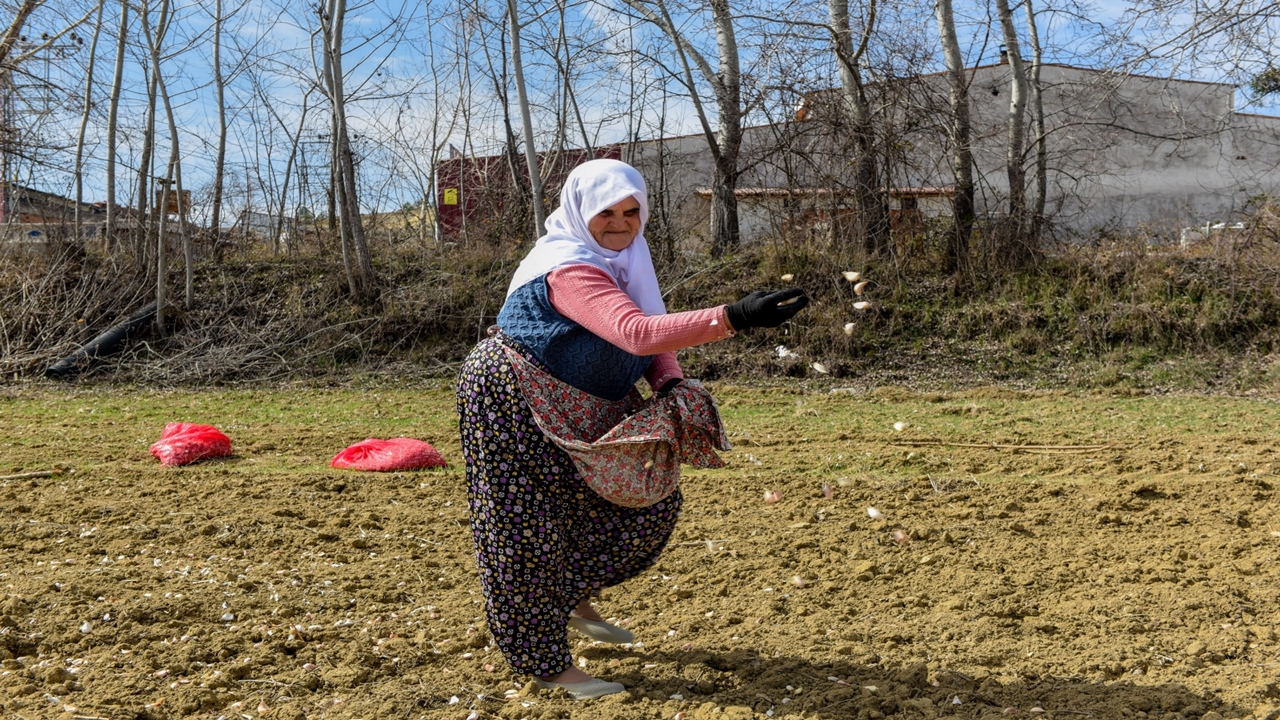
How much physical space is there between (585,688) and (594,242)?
4.44 ft

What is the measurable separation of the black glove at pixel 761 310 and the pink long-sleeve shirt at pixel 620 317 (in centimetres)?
3

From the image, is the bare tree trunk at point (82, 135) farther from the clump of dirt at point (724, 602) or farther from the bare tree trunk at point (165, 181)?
the clump of dirt at point (724, 602)

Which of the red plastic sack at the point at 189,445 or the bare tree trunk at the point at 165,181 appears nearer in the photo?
the red plastic sack at the point at 189,445

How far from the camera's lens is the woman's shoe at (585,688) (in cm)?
322

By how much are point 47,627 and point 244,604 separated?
688 millimetres

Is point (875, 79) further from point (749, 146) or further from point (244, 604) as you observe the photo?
point (244, 604)

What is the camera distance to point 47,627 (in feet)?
12.6

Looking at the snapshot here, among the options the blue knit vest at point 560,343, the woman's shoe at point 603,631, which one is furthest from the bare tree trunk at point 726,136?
the blue knit vest at point 560,343

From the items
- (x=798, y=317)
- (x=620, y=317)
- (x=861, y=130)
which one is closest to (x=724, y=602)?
(x=620, y=317)

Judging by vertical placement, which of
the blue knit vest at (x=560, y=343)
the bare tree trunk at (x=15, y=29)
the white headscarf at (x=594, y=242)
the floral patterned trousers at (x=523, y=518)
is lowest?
the floral patterned trousers at (x=523, y=518)

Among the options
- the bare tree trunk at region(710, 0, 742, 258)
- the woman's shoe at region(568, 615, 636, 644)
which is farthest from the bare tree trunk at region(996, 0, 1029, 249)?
the woman's shoe at region(568, 615, 636, 644)

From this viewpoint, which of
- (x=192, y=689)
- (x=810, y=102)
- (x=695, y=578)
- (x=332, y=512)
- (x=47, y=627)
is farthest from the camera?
(x=810, y=102)

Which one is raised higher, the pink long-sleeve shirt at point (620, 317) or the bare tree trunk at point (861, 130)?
the bare tree trunk at point (861, 130)

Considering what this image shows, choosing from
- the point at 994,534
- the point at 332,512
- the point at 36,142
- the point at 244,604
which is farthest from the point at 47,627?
the point at 36,142
